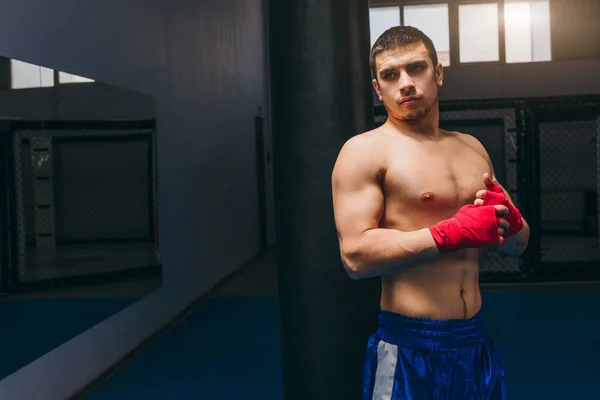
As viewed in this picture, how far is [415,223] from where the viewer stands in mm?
1600

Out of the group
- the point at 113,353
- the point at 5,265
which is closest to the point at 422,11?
the point at 113,353

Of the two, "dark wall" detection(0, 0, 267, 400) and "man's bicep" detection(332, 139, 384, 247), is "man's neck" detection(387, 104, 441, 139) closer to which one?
"man's bicep" detection(332, 139, 384, 247)

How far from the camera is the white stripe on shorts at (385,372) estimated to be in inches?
63.8

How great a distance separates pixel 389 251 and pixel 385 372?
35cm

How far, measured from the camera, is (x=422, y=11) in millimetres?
11602

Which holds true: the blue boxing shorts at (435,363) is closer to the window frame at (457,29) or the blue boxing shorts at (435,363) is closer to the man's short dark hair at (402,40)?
the man's short dark hair at (402,40)

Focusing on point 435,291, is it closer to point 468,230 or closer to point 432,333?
point 432,333

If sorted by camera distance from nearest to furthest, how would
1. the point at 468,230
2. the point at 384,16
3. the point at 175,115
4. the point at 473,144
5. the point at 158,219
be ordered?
the point at 468,230 → the point at 473,144 → the point at 158,219 → the point at 175,115 → the point at 384,16

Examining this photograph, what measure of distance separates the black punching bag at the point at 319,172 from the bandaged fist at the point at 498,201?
0.75 metres

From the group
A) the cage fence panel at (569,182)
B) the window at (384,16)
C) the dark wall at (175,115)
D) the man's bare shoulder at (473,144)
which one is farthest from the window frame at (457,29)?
the man's bare shoulder at (473,144)

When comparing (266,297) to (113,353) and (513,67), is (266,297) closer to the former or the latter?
(113,353)

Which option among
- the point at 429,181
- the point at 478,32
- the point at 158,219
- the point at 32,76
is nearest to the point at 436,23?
the point at 478,32

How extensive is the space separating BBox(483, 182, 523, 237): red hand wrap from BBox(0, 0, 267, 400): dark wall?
2.52 metres

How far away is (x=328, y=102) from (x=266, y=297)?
4.64m
